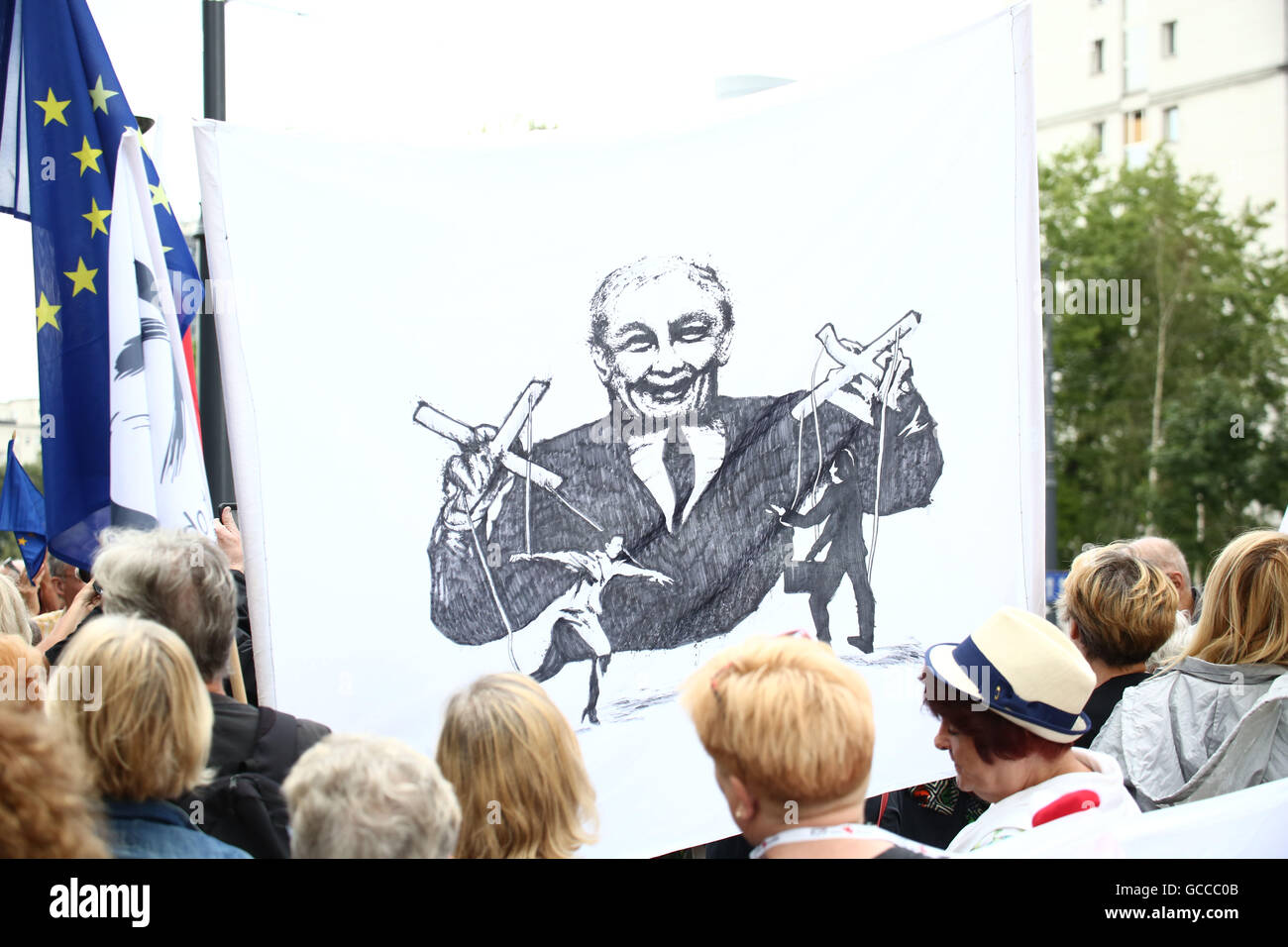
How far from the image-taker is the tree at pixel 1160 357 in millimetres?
28391

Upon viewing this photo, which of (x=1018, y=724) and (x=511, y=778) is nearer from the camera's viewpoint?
(x=511, y=778)

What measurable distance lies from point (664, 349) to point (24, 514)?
2.75 m

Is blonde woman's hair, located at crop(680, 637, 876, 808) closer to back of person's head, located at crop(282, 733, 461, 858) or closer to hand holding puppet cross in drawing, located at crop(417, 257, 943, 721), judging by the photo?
back of person's head, located at crop(282, 733, 461, 858)

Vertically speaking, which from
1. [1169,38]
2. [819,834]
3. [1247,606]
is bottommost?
[819,834]

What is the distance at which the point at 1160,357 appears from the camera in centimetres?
Result: 3031

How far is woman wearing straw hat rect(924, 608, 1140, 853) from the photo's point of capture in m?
2.43

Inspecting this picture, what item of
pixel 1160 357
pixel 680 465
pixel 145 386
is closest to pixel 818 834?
pixel 680 465

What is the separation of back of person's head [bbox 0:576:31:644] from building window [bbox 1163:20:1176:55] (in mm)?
44077

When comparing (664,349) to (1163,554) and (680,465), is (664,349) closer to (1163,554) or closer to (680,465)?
(680,465)

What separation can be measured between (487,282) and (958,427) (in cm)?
161

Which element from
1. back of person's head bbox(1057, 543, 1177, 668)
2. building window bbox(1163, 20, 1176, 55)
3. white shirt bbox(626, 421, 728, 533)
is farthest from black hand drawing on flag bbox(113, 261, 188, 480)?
building window bbox(1163, 20, 1176, 55)

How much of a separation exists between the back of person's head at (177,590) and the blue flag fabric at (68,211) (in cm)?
63
